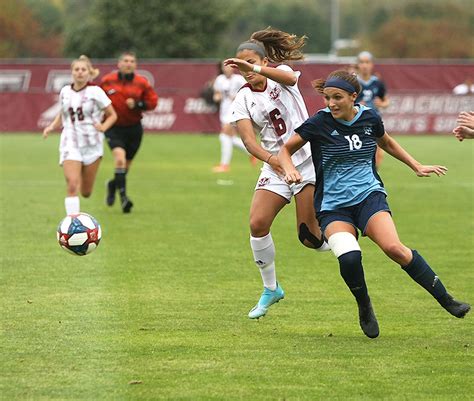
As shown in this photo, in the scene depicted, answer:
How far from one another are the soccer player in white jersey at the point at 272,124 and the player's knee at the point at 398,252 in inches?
48.8

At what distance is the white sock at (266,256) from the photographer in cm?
873

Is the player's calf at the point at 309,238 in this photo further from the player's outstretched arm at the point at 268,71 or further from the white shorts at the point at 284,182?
the player's outstretched arm at the point at 268,71

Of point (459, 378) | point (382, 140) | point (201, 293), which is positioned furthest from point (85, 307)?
point (459, 378)

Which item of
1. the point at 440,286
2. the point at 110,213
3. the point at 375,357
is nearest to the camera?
the point at 375,357

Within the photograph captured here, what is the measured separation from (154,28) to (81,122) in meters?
45.6

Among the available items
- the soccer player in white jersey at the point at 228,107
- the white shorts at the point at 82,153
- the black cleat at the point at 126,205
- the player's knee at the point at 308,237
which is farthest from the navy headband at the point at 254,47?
the soccer player in white jersey at the point at 228,107

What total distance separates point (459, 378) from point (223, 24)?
2164 inches

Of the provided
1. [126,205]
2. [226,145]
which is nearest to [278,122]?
[126,205]

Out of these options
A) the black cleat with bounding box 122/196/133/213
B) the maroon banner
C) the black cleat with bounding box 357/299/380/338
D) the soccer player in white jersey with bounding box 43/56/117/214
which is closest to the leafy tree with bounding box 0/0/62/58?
the maroon banner

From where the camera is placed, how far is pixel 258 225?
8602 mm

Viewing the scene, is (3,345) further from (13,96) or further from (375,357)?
(13,96)

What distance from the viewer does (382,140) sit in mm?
7973

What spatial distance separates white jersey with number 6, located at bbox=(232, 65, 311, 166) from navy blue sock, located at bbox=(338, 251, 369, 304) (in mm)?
Result: 1275

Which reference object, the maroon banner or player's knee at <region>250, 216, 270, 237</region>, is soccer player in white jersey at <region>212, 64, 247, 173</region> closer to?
the maroon banner
